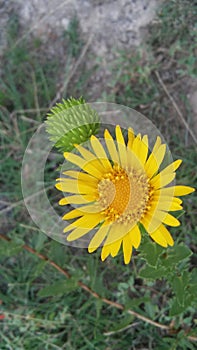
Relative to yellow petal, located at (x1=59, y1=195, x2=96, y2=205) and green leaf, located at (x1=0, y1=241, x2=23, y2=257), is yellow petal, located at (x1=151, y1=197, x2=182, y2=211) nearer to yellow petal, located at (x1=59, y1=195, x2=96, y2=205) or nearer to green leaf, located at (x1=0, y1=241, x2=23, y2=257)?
yellow petal, located at (x1=59, y1=195, x2=96, y2=205)

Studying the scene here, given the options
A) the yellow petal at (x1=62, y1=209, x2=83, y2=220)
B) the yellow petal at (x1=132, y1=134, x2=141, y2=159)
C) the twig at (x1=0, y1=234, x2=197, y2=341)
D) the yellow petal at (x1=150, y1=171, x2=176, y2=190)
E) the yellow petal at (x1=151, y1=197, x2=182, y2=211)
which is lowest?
the twig at (x1=0, y1=234, x2=197, y2=341)

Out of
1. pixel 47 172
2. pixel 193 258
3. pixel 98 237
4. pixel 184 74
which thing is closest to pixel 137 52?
pixel 184 74

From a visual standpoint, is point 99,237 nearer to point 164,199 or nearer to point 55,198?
point 164,199

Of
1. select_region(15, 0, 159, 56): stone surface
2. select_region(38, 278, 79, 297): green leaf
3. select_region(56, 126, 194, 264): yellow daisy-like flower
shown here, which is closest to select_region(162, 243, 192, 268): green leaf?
select_region(56, 126, 194, 264): yellow daisy-like flower

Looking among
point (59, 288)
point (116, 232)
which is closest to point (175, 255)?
point (116, 232)

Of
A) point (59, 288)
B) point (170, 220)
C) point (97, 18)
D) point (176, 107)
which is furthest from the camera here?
point (97, 18)

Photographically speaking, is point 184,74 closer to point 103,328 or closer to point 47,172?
point 47,172

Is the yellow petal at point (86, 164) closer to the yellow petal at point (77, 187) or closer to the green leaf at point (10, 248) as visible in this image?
the yellow petal at point (77, 187)

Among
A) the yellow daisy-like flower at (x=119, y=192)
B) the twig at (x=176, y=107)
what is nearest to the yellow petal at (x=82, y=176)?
the yellow daisy-like flower at (x=119, y=192)
